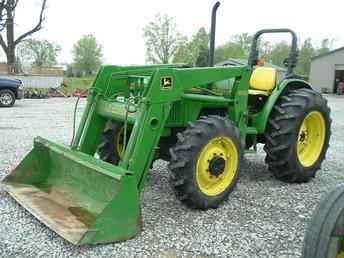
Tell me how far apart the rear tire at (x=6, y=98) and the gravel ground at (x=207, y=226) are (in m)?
11.7

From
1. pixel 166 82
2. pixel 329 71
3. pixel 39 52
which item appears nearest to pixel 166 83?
pixel 166 82

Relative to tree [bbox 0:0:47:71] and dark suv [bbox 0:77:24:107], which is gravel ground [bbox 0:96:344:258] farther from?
tree [bbox 0:0:47:71]

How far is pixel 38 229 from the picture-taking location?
4.27 metres

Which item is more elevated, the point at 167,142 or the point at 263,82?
the point at 263,82

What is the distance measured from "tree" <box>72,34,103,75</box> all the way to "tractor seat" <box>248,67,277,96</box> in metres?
62.2

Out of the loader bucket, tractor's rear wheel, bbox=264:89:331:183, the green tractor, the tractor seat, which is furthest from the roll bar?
the loader bucket

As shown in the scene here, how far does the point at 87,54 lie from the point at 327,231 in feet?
232

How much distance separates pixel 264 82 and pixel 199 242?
8.81 feet

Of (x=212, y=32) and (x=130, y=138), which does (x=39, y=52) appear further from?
(x=130, y=138)

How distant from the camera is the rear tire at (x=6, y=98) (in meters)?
17.6

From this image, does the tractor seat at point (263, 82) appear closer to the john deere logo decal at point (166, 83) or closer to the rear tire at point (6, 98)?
the john deere logo decal at point (166, 83)

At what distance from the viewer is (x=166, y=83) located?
4609 millimetres

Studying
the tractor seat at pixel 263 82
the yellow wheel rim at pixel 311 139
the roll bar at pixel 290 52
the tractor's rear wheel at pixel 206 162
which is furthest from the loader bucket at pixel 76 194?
the yellow wheel rim at pixel 311 139

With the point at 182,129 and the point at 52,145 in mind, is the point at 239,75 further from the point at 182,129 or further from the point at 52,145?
the point at 52,145
